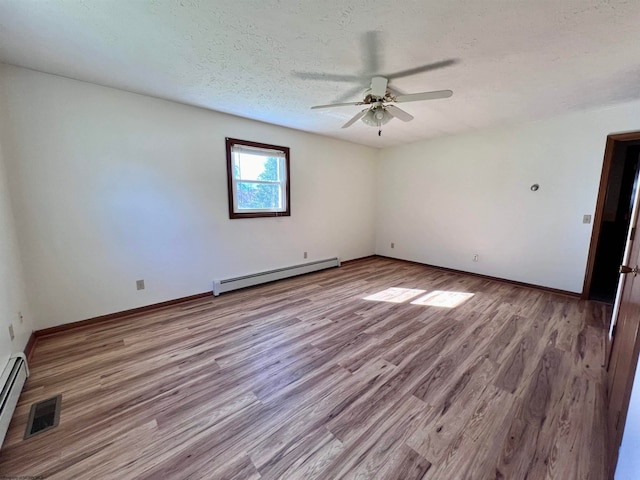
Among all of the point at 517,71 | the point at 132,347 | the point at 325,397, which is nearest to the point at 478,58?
the point at 517,71

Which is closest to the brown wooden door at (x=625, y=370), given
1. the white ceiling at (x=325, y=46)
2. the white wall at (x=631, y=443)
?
the white wall at (x=631, y=443)

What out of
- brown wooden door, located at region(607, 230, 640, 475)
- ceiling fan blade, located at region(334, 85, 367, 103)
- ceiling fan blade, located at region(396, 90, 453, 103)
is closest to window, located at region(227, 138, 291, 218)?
ceiling fan blade, located at region(334, 85, 367, 103)

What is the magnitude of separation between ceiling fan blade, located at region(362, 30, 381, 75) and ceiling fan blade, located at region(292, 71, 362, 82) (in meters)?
0.17

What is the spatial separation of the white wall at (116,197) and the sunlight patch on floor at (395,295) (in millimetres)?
1744

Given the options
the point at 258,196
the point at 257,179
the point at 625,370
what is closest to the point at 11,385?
the point at 258,196

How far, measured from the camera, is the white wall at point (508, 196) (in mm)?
3352

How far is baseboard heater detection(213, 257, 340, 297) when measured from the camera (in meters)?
3.57

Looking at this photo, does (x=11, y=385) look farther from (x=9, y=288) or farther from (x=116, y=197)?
(x=116, y=197)

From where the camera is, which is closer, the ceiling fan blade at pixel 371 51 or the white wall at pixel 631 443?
the white wall at pixel 631 443

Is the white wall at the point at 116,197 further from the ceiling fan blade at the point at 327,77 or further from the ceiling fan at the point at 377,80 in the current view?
the ceiling fan at the point at 377,80

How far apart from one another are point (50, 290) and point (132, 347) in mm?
1041

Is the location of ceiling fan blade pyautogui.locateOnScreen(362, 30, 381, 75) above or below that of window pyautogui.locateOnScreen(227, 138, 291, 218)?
above

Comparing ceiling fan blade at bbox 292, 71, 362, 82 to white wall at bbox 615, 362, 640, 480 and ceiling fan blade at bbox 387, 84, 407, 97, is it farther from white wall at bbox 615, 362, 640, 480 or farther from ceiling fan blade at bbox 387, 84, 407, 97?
white wall at bbox 615, 362, 640, 480

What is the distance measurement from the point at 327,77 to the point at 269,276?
9.11ft
